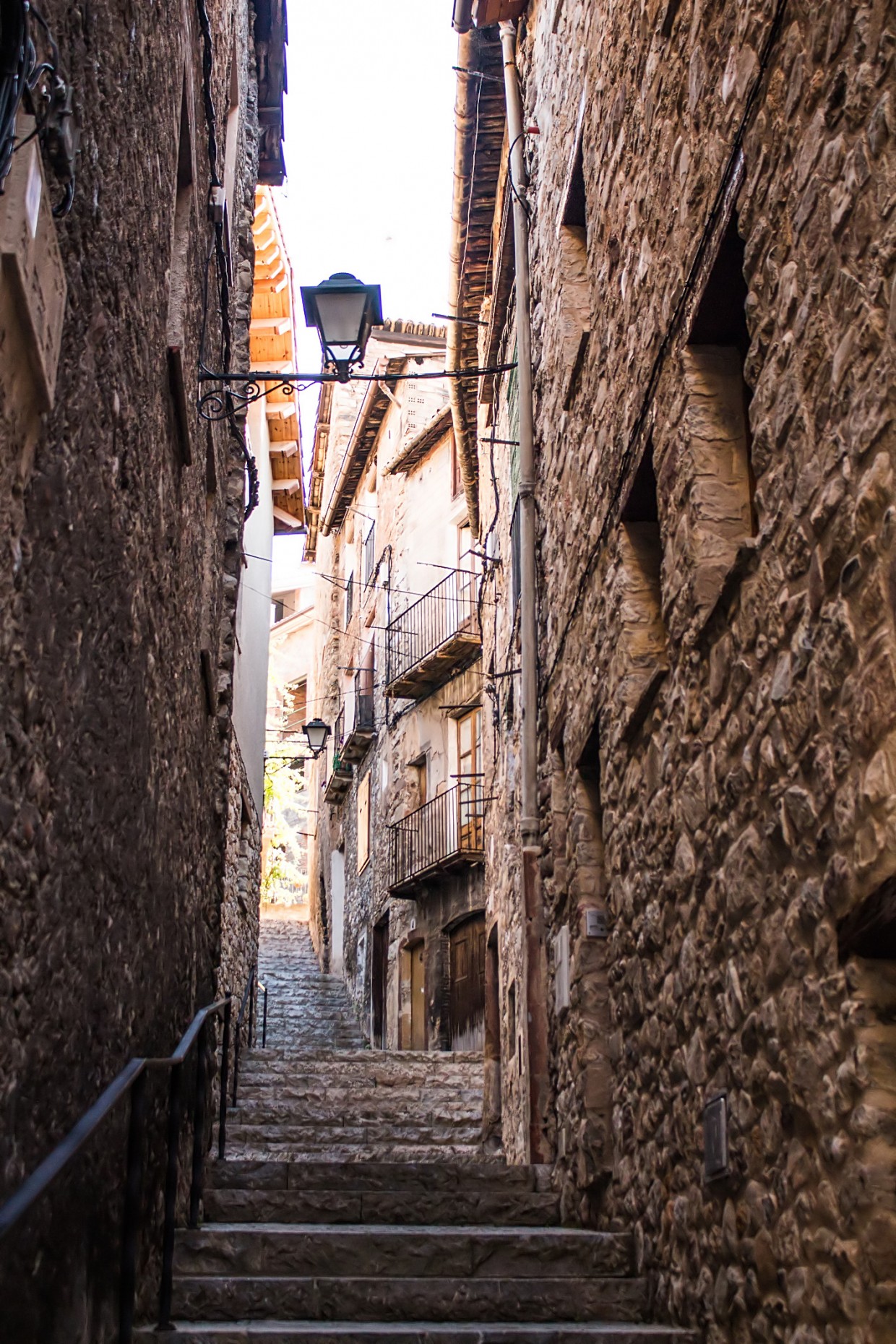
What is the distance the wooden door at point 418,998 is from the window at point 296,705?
16.2 m

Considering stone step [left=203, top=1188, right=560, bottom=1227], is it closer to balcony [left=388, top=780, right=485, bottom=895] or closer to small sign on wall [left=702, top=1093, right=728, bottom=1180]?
small sign on wall [left=702, top=1093, right=728, bottom=1180]

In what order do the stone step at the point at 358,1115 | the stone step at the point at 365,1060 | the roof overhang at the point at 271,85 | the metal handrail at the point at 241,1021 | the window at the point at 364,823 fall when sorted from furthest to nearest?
the window at the point at 364,823, the stone step at the point at 365,1060, the roof overhang at the point at 271,85, the metal handrail at the point at 241,1021, the stone step at the point at 358,1115

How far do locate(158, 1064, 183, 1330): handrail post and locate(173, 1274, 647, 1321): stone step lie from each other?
1.02ft

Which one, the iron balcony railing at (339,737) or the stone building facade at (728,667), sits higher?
the stone building facade at (728,667)

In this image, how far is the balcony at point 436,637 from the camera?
740 inches

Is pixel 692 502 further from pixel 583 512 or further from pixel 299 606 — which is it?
pixel 299 606

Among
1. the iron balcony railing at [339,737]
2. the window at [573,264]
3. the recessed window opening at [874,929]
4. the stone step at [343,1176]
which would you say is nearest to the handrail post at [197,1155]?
the stone step at [343,1176]

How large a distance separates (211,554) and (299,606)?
3688cm

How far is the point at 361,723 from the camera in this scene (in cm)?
2347

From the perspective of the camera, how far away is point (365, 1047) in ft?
59.1

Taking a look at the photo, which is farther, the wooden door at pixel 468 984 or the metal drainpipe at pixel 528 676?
the wooden door at pixel 468 984

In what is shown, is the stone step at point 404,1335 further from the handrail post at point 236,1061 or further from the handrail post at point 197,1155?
the handrail post at point 236,1061

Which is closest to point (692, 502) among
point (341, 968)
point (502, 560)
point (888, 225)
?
point (888, 225)

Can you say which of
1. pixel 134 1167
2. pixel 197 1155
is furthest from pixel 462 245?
pixel 134 1167
